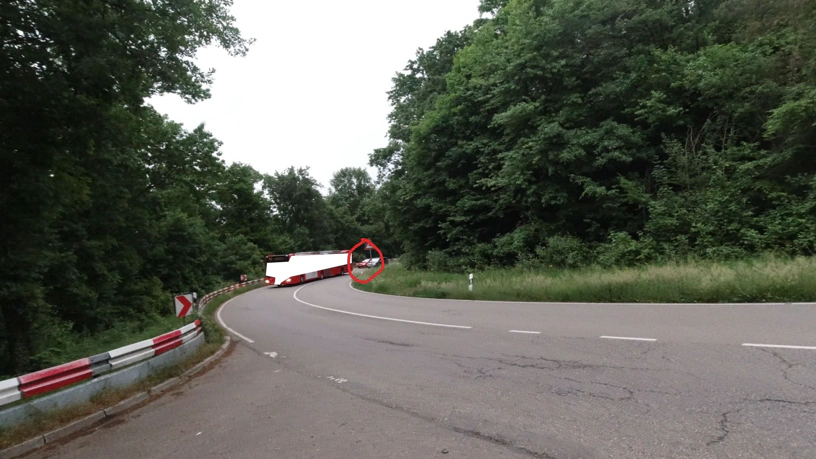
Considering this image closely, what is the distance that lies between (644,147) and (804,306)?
1228cm

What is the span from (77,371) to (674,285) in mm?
13172

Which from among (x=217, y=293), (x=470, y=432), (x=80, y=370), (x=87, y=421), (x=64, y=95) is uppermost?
(x=64, y=95)

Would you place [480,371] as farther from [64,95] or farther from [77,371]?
[64,95]

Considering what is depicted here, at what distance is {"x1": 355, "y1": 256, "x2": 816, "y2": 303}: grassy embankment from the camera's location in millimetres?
→ 11328

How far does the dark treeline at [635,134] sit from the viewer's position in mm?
16891

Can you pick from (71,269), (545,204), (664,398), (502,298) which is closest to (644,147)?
(545,204)

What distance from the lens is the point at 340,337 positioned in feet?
39.2

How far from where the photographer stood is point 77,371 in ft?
23.2

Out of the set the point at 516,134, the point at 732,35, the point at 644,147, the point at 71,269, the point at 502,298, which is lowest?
the point at 502,298

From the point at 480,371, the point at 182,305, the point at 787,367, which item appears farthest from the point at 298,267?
the point at 787,367

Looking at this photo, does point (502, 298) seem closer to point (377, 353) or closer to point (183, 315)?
point (377, 353)

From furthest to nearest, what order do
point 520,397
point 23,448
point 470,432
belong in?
point 520,397 < point 23,448 < point 470,432

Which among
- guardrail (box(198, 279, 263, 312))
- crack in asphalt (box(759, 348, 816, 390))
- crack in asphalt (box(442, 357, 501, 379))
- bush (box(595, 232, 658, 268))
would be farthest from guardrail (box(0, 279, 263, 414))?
bush (box(595, 232, 658, 268))

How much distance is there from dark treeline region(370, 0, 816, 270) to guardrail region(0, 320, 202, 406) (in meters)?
16.0
